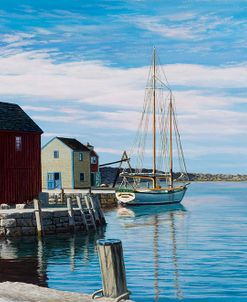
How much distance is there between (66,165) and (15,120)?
3043cm

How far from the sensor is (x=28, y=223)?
30.5m

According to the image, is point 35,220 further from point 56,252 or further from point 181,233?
point 181,233

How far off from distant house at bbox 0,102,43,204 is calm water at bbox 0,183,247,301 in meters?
7.04

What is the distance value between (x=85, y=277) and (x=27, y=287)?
11.4m

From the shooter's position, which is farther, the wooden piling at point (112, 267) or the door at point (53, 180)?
the door at point (53, 180)

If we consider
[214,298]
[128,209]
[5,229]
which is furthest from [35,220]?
[128,209]

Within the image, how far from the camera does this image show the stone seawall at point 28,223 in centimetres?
3000

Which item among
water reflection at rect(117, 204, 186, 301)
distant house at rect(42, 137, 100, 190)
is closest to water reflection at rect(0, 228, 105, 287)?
water reflection at rect(117, 204, 186, 301)

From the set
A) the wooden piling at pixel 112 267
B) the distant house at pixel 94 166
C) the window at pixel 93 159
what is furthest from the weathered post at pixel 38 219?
the window at pixel 93 159

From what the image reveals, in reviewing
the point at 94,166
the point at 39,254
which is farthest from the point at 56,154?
the point at 39,254

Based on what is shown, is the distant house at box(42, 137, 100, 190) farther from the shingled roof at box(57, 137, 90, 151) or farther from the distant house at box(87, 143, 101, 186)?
the distant house at box(87, 143, 101, 186)

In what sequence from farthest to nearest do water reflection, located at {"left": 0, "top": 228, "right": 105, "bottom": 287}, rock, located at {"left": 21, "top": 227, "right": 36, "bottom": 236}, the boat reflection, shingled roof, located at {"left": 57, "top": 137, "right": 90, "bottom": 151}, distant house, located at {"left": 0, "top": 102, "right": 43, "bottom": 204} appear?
shingled roof, located at {"left": 57, "top": 137, "right": 90, "bottom": 151} → the boat reflection → distant house, located at {"left": 0, "top": 102, "right": 43, "bottom": 204} → rock, located at {"left": 21, "top": 227, "right": 36, "bottom": 236} → water reflection, located at {"left": 0, "top": 228, "right": 105, "bottom": 287}

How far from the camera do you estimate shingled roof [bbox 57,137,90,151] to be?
71806 millimetres

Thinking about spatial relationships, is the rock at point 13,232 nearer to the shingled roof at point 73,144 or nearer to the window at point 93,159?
the shingled roof at point 73,144
